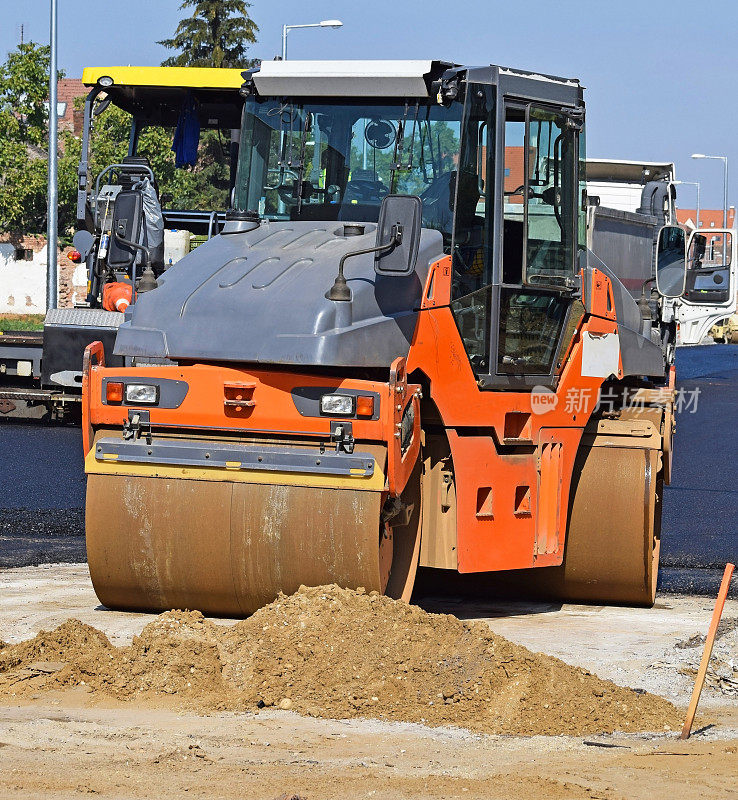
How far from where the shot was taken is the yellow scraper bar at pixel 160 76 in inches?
539

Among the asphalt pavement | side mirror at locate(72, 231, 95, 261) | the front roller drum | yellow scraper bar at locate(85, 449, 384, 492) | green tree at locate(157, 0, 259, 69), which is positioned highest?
green tree at locate(157, 0, 259, 69)

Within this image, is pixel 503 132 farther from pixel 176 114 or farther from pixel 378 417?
pixel 176 114

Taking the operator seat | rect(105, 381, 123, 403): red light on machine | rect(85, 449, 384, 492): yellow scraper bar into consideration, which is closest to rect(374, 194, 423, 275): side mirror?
rect(85, 449, 384, 492): yellow scraper bar

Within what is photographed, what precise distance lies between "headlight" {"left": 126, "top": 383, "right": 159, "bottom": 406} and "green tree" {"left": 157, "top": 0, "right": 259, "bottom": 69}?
46.7 metres

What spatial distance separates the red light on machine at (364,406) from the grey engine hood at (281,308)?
0.57 ft

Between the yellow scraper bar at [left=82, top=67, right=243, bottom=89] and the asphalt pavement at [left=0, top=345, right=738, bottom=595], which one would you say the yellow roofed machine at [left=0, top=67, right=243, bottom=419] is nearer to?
the yellow scraper bar at [left=82, top=67, right=243, bottom=89]

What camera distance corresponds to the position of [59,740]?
16.5 feet

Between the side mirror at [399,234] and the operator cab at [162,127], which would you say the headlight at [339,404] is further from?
the operator cab at [162,127]

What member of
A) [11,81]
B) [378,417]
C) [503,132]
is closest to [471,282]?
[503,132]

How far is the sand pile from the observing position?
18.2 ft

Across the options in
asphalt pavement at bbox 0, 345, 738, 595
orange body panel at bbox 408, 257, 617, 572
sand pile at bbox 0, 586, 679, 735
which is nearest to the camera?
sand pile at bbox 0, 586, 679, 735

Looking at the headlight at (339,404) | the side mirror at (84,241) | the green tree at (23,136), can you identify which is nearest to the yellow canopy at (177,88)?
the side mirror at (84,241)

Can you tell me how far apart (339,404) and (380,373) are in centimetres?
45

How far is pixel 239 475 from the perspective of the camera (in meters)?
6.48
